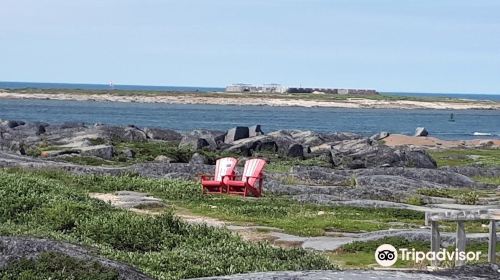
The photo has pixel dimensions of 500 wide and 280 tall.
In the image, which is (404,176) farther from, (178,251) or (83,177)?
(178,251)

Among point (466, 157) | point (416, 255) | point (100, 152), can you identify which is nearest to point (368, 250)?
point (416, 255)

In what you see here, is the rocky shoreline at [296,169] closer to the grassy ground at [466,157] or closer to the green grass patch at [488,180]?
the green grass patch at [488,180]

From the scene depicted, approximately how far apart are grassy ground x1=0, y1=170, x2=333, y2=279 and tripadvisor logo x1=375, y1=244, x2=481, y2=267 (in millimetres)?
1268

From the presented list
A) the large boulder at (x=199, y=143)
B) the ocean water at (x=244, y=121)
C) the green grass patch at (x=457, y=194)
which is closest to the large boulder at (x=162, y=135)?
the large boulder at (x=199, y=143)

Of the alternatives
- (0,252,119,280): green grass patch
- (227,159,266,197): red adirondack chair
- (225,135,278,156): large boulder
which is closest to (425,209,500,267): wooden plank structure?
(0,252,119,280): green grass patch

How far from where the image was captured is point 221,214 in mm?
24891

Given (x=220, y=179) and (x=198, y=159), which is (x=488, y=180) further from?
(x=220, y=179)

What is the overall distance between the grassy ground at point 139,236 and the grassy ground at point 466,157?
39.8 meters

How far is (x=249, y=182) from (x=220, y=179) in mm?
1128

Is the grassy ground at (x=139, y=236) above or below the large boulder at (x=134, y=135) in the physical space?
above

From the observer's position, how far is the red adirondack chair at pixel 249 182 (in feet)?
99.3

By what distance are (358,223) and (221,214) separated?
377 cm

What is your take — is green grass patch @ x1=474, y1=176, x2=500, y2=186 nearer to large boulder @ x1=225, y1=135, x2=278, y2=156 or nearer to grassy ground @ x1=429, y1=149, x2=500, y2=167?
grassy ground @ x1=429, y1=149, x2=500, y2=167

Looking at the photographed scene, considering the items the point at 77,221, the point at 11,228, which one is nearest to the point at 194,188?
the point at 77,221
